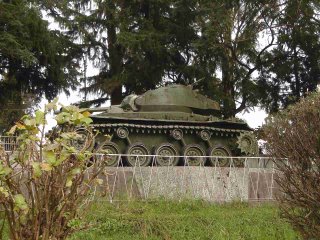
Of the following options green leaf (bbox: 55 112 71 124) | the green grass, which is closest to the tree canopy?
the green grass

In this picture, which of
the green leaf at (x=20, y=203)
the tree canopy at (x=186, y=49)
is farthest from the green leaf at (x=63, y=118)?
the tree canopy at (x=186, y=49)

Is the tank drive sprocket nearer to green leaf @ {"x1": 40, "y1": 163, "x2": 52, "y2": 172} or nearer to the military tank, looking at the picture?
the military tank

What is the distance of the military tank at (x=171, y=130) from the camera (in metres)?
14.1

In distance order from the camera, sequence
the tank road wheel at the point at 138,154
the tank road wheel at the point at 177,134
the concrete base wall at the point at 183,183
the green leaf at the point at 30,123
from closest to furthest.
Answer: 1. the green leaf at the point at 30,123
2. the concrete base wall at the point at 183,183
3. the tank road wheel at the point at 138,154
4. the tank road wheel at the point at 177,134

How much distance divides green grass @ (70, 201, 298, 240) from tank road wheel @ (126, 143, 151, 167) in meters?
3.87

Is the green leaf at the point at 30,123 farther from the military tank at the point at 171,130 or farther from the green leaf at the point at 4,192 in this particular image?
the military tank at the point at 171,130

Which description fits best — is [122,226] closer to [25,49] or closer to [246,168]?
[246,168]

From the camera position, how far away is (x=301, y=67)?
82.0ft

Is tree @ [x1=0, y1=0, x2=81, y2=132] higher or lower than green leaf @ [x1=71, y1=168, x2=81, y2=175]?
higher

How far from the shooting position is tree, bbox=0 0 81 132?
2028 cm

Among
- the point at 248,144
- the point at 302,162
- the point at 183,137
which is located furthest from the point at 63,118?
the point at 248,144

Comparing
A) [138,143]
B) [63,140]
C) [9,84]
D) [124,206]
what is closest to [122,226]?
[124,206]

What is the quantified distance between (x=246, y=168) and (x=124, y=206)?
3773 millimetres

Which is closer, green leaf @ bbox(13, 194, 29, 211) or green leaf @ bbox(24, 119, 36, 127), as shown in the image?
green leaf @ bbox(13, 194, 29, 211)
